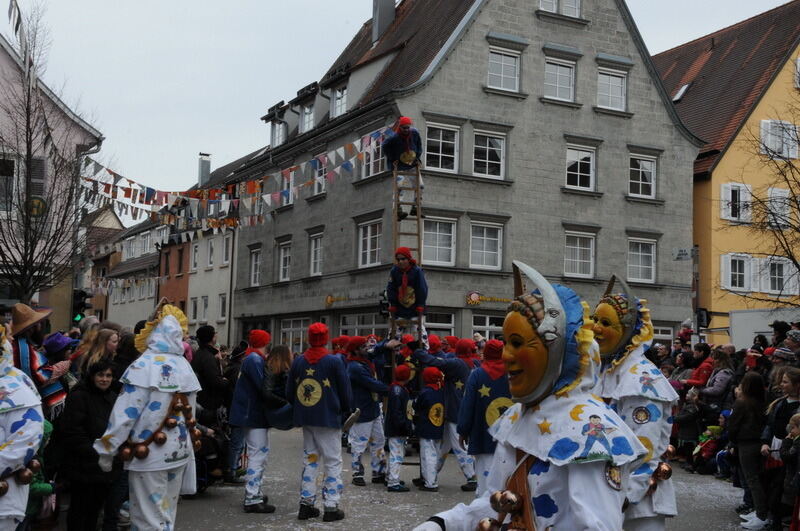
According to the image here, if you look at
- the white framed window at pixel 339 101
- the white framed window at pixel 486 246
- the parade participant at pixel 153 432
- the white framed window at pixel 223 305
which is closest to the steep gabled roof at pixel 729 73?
the white framed window at pixel 486 246

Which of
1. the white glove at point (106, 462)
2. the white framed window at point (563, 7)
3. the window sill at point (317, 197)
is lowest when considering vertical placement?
the white glove at point (106, 462)

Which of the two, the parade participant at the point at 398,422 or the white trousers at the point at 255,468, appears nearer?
the white trousers at the point at 255,468

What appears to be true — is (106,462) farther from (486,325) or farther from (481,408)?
(486,325)

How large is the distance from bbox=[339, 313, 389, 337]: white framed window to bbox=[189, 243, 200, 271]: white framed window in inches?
674

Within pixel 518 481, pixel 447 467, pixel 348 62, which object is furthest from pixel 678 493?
pixel 348 62

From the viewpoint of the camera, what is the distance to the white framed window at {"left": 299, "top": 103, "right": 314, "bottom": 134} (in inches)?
1455

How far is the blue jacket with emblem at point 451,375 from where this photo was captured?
12328mm

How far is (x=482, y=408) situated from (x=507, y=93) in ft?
67.1

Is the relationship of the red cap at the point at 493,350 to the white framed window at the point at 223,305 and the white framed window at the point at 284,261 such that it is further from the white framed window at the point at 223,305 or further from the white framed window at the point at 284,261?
the white framed window at the point at 223,305

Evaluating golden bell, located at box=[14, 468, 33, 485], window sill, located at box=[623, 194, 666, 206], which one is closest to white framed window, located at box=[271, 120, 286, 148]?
window sill, located at box=[623, 194, 666, 206]

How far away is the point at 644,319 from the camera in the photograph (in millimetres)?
6879

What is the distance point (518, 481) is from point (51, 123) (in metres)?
22.7

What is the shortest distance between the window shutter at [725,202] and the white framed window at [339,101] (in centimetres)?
1431

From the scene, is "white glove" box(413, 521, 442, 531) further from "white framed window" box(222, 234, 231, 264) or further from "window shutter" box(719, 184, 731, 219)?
"white framed window" box(222, 234, 231, 264)
